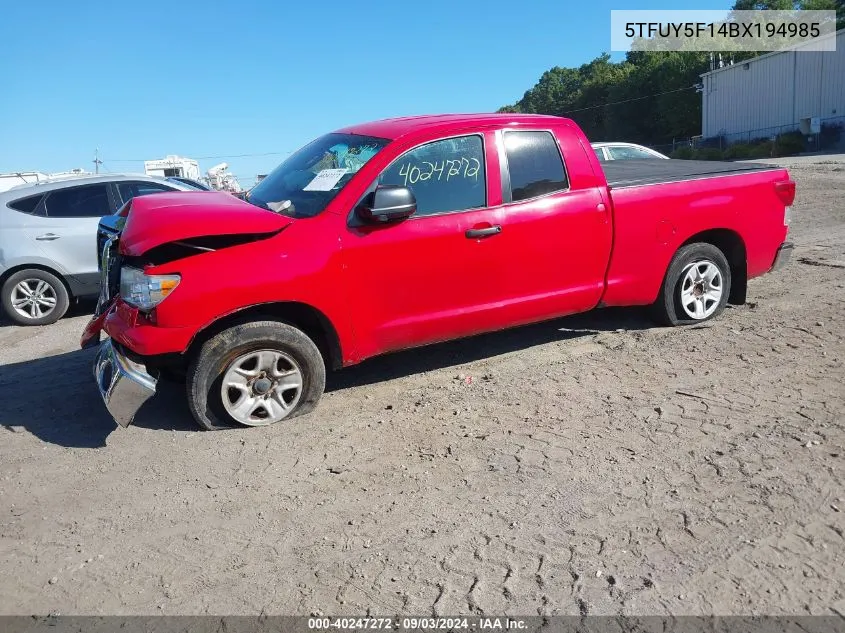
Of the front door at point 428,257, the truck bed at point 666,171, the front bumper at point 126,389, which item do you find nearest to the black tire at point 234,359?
the front bumper at point 126,389

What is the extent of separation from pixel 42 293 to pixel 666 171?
7.10m

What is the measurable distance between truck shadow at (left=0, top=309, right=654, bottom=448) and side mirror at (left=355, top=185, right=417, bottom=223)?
1.41m

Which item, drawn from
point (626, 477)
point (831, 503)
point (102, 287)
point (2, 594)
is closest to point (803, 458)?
point (831, 503)

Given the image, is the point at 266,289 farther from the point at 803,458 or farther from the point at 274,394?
the point at 803,458

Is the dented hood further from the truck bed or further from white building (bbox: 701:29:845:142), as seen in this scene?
white building (bbox: 701:29:845:142)

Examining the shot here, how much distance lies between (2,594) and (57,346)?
4607 mm

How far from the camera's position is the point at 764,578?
2.80 m

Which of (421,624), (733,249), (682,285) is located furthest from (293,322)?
(733,249)

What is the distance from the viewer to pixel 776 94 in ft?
168

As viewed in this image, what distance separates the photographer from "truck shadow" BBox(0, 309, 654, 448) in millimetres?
4703

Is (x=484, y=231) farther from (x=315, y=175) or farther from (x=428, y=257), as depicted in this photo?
(x=315, y=175)

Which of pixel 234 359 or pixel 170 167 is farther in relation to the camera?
pixel 170 167

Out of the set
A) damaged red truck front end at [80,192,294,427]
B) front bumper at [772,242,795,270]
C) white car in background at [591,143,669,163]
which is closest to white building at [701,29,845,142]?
white car in background at [591,143,669,163]

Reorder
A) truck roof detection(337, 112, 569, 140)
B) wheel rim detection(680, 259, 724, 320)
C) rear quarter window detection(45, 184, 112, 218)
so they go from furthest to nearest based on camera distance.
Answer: rear quarter window detection(45, 184, 112, 218) → wheel rim detection(680, 259, 724, 320) → truck roof detection(337, 112, 569, 140)
